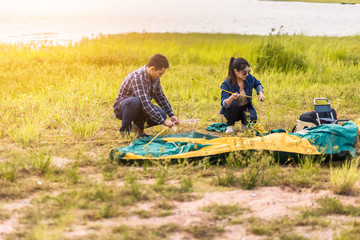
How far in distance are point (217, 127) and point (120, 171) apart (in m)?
2.52

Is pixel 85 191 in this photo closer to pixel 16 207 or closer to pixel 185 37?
pixel 16 207

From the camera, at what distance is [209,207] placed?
3.75 meters

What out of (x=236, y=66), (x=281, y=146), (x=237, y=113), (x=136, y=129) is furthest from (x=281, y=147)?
(x=136, y=129)

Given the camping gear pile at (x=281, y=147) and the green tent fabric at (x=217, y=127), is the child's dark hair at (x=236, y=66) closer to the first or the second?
the green tent fabric at (x=217, y=127)

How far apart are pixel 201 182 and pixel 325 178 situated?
4.15 feet

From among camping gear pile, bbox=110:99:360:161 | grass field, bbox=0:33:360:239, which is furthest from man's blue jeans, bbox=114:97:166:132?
camping gear pile, bbox=110:99:360:161

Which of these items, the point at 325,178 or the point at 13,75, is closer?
the point at 325,178

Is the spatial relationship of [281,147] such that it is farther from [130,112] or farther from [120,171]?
[130,112]

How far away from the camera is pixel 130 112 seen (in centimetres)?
581

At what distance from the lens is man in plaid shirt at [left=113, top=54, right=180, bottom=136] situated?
5570 mm

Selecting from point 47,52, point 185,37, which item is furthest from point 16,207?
point 185,37

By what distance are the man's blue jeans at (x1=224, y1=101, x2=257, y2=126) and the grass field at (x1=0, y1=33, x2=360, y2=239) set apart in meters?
0.35

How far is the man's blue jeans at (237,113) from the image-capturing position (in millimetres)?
6432

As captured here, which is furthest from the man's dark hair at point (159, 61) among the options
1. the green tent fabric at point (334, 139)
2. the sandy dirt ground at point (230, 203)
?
the green tent fabric at point (334, 139)
